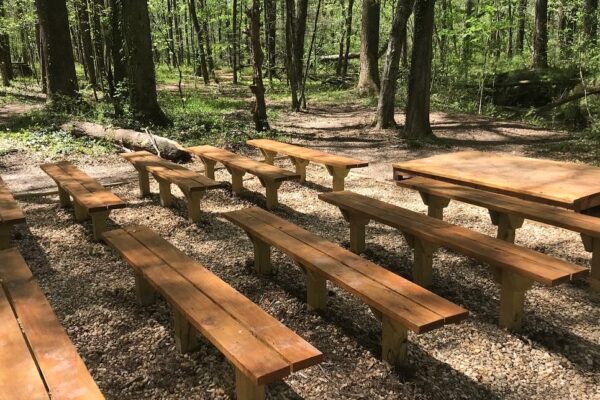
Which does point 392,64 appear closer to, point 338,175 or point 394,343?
point 338,175

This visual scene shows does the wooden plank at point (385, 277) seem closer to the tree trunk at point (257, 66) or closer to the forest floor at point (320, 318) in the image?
the forest floor at point (320, 318)

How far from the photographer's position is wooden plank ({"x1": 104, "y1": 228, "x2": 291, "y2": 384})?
212 cm

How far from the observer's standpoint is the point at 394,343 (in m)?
Result: 2.91

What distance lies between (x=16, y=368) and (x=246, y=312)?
103cm

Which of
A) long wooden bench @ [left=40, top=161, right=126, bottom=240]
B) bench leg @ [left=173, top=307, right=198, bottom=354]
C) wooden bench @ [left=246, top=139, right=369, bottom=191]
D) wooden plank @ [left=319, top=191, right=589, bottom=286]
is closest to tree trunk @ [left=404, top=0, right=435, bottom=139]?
wooden bench @ [left=246, top=139, right=369, bottom=191]

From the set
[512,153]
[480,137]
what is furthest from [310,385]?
[480,137]

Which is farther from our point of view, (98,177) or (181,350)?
(98,177)

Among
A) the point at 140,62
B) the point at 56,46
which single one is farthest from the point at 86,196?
the point at 56,46

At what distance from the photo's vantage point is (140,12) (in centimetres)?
999

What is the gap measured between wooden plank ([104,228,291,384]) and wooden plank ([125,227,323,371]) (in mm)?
32

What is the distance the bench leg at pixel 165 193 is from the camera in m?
6.10

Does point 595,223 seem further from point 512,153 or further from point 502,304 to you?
point 512,153

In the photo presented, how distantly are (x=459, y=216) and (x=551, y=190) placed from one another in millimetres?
1508

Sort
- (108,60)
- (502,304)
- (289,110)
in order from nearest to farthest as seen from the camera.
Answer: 1. (502,304)
2. (108,60)
3. (289,110)
